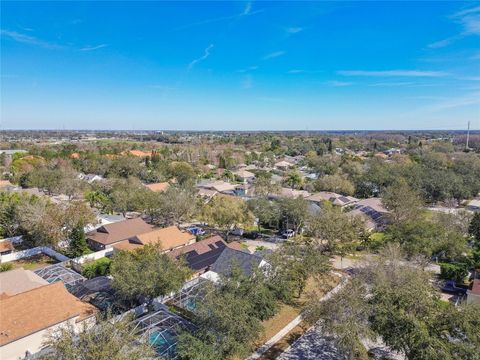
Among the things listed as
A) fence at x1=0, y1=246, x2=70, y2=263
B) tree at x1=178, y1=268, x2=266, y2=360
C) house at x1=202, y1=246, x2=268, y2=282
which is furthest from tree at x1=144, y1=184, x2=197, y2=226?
tree at x1=178, y1=268, x2=266, y2=360

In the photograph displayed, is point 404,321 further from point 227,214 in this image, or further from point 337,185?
point 337,185

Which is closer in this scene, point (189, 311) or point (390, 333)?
point (390, 333)

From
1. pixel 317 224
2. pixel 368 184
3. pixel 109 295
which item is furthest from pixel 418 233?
pixel 368 184

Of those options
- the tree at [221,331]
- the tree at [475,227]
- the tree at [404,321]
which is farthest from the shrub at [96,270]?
the tree at [475,227]

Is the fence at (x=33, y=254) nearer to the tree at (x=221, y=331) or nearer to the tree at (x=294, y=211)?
the tree at (x=221, y=331)

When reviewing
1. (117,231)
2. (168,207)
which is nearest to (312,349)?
(168,207)

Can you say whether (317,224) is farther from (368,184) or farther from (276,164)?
(276,164)

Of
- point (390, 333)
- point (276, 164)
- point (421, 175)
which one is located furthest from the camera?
Answer: point (276, 164)

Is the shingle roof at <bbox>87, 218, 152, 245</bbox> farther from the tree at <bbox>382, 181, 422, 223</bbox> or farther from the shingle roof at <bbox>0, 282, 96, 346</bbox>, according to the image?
the tree at <bbox>382, 181, 422, 223</bbox>
